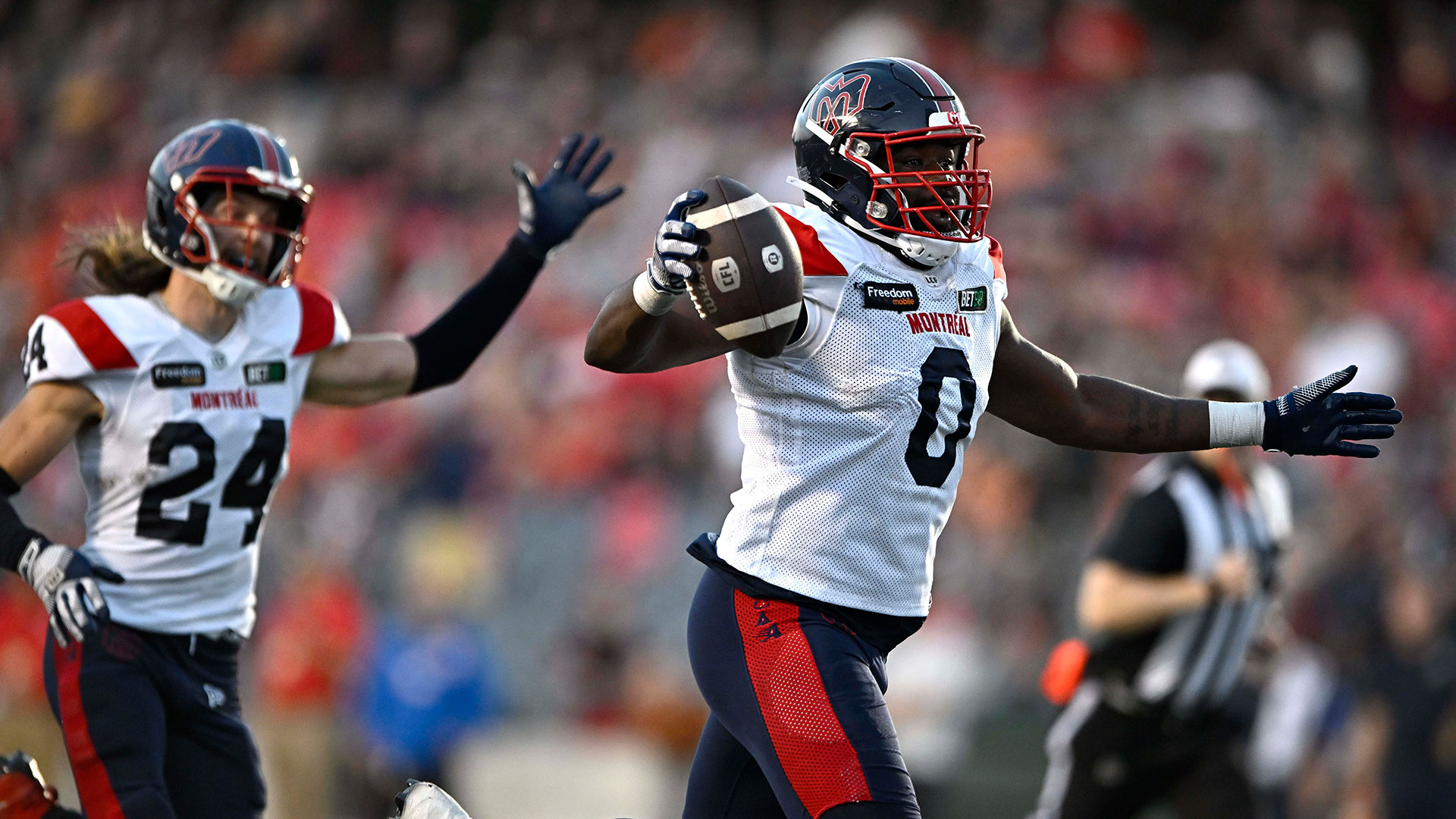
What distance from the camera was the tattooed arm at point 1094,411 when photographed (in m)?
3.75

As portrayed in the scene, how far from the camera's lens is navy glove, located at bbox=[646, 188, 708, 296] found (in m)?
2.97

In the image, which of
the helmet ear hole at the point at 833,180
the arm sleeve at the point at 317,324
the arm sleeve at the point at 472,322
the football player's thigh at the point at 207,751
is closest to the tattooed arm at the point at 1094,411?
the helmet ear hole at the point at 833,180

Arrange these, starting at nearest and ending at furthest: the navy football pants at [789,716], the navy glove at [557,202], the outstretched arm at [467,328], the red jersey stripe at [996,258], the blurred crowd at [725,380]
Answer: the navy football pants at [789,716]
the red jersey stripe at [996,258]
the outstretched arm at [467,328]
the navy glove at [557,202]
the blurred crowd at [725,380]

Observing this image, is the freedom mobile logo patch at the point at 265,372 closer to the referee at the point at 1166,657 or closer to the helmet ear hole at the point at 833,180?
the helmet ear hole at the point at 833,180

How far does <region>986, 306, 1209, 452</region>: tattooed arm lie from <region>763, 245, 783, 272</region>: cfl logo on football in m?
0.90

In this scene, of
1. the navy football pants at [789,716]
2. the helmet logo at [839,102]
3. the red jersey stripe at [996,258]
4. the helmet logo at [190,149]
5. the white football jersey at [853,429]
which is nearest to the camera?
the navy football pants at [789,716]

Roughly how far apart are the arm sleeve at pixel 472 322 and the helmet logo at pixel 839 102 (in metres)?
1.21

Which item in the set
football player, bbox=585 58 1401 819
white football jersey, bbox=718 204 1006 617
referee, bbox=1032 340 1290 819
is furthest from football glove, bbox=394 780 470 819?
referee, bbox=1032 340 1290 819

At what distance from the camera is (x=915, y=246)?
3336mm

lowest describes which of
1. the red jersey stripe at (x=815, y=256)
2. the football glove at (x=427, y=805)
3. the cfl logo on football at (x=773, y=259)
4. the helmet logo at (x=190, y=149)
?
the football glove at (x=427, y=805)

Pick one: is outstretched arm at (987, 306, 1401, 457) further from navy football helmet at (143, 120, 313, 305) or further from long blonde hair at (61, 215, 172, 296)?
long blonde hair at (61, 215, 172, 296)

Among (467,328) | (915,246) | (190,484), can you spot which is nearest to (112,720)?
(190,484)

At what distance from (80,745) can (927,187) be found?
7.51ft

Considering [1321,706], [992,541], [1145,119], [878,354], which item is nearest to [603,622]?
[992,541]
